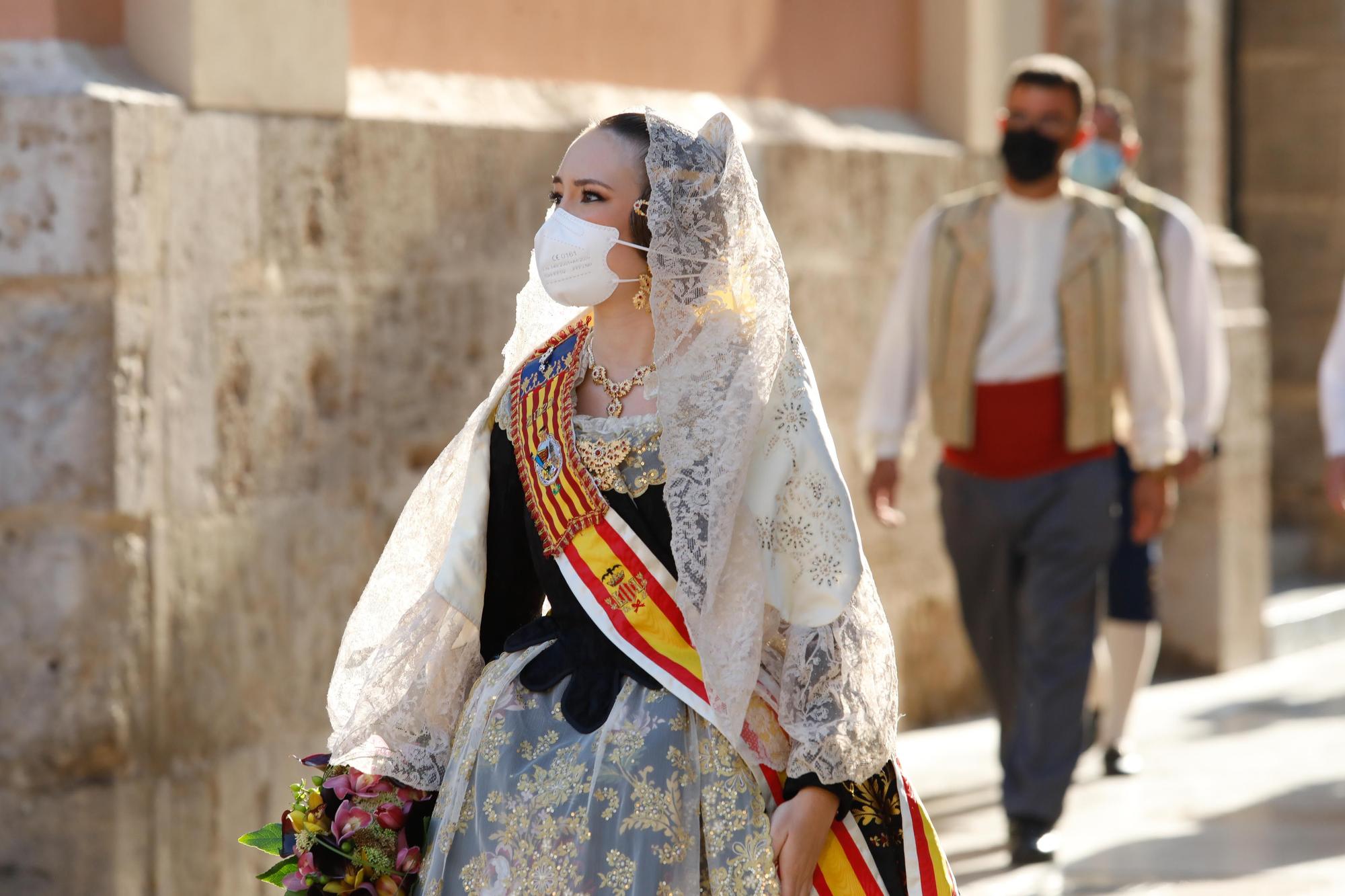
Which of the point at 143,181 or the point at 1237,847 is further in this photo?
the point at 1237,847

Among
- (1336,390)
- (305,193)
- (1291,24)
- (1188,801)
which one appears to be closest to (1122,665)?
(1188,801)

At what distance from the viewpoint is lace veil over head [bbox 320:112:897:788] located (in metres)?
2.96

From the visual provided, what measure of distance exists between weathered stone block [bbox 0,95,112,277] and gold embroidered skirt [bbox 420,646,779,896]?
2.19m

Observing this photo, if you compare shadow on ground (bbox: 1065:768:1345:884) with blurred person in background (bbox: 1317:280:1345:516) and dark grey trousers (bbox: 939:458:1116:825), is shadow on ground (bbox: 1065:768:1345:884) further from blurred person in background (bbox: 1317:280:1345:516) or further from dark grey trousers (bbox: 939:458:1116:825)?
blurred person in background (bbox: 1317:280:1345:516)

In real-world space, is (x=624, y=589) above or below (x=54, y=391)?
below

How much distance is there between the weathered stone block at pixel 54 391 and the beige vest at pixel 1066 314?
7.34 feet

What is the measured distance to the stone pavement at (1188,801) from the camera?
577cm

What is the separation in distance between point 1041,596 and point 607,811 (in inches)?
120

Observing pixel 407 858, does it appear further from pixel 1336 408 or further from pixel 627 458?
pixel 1336 408

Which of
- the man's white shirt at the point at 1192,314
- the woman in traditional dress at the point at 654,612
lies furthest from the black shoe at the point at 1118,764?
the woman in traditional dress at the point at 654,612

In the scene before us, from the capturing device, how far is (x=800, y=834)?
2912 mm

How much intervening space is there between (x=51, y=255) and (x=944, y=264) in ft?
7.85

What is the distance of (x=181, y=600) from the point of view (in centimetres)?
504

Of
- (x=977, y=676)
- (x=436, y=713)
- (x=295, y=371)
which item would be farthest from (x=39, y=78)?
(x=977, y=676)
